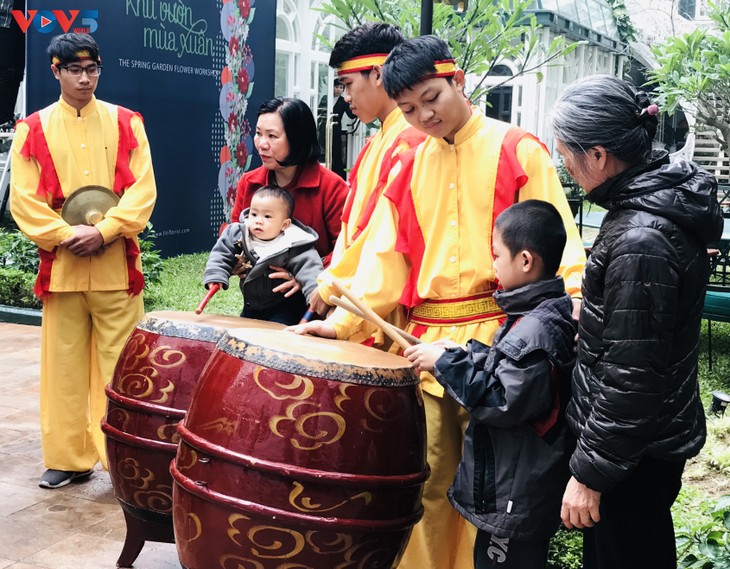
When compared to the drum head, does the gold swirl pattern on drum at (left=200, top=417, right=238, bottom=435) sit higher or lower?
lower

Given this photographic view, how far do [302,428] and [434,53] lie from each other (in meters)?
1.16

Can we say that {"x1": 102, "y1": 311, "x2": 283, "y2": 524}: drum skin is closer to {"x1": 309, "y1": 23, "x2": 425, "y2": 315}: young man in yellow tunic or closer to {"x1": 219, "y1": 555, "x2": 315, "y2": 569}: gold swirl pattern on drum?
{"x1": 309, "y1": 23, "x2": 425, "y2": 315}: young man in yellow tunic

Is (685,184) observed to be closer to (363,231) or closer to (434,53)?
(434,53)

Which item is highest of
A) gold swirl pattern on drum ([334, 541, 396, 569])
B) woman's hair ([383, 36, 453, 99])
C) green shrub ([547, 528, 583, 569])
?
woman's hair ([383, 36, 453, 99])

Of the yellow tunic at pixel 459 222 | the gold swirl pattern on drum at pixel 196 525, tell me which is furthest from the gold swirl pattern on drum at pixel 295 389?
the yellow tunic at pixel 459 222

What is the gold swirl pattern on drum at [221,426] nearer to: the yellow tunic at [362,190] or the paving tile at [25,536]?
the yellow tunic at [362,190]

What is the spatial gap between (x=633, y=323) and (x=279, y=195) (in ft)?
6.21

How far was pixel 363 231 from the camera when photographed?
126 inches

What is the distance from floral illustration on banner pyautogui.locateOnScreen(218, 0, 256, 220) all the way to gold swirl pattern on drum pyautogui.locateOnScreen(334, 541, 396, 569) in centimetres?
898

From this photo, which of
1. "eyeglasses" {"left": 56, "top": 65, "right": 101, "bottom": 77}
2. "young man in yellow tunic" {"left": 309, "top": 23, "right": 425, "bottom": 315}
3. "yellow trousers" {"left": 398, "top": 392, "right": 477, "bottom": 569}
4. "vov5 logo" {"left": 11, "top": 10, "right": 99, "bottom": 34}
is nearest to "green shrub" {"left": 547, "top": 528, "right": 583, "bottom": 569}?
"yellow trousers" {"left": 398, "top": 392, "right": 477, "bottom": 569}

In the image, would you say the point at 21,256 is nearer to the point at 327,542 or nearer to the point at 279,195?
the point at 279,195

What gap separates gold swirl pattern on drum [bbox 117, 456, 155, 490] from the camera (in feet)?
10.7

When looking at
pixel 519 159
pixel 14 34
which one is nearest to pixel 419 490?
pixel 519 159

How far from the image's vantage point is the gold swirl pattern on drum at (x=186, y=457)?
260cm
